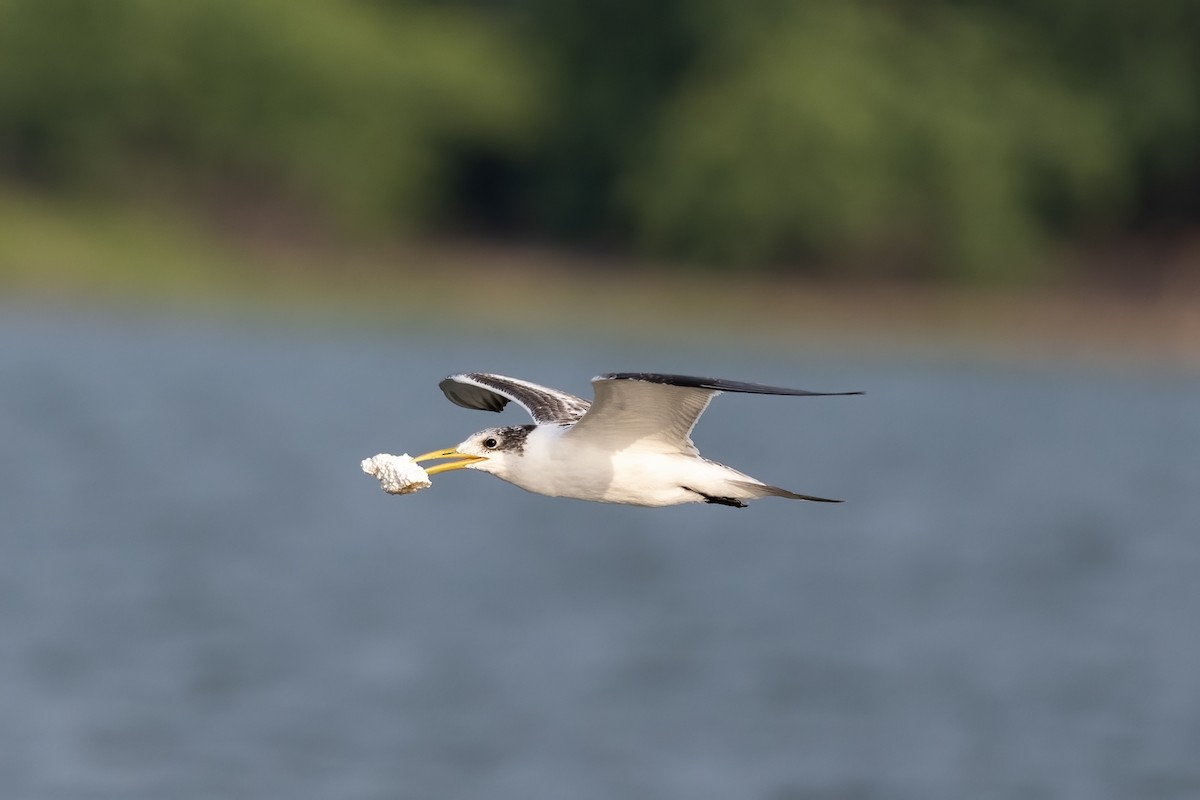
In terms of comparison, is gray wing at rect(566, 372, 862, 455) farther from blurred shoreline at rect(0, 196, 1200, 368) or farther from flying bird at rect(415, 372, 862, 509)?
blurred shoreline at rect(0, 196, 1200, 368)

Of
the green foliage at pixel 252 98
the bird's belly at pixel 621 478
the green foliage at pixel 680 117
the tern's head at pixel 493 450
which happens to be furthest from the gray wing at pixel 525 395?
the green foliage at pixel 252 98

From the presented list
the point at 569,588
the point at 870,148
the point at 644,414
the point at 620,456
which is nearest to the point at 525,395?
the point at 620,456

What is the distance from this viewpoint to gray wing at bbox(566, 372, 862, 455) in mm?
12984

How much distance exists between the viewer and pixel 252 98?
73250mm

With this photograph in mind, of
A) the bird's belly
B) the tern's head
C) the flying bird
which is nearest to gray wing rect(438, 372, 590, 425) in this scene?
the tern's head

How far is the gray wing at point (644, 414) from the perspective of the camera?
1298 cm

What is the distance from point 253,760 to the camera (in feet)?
91.8

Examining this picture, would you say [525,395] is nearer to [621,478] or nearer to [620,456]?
[620,456]

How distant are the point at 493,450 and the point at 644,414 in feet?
3.31

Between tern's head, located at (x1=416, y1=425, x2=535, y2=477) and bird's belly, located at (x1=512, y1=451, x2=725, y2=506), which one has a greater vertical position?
tern's head, located at (x1=416, y1=425, x2=535, y2=477)

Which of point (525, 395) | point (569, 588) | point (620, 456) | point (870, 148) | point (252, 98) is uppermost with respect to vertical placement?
point (252, 98)

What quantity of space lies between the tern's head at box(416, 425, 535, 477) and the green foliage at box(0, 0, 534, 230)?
5770cm

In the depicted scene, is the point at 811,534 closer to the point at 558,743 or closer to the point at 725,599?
the point at 725,599

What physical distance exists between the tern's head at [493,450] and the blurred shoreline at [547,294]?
47.1 metres
